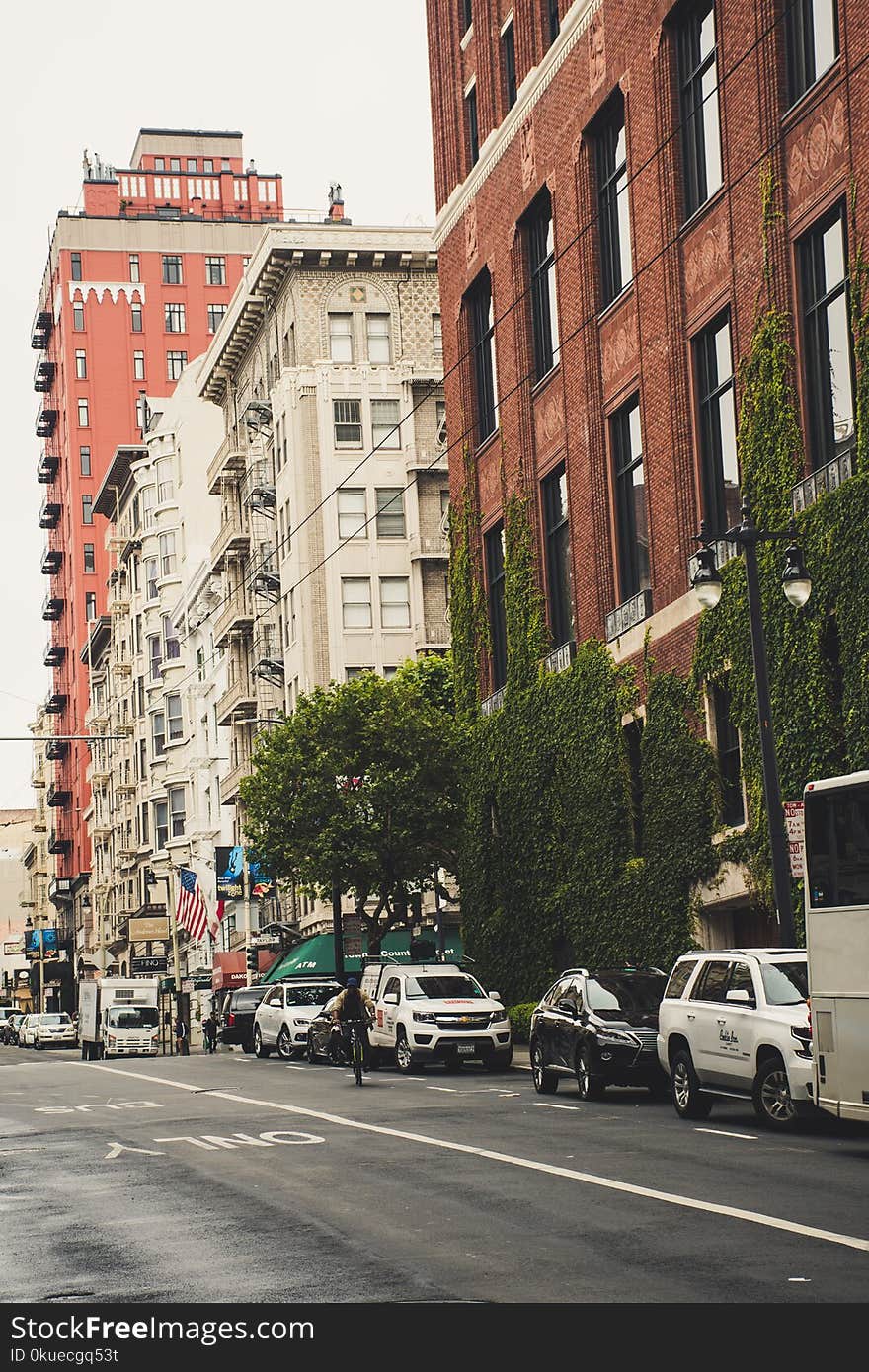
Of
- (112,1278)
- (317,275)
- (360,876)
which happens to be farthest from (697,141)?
(317,275)

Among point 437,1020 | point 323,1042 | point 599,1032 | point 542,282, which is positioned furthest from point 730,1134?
point 542,282

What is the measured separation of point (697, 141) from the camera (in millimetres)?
35062

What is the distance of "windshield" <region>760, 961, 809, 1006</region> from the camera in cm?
2078

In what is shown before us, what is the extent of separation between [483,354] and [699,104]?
46.3 feet

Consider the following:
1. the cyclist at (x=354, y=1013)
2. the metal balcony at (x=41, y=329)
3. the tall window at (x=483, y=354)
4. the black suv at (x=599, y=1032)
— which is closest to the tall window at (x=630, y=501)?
the tall window at (x=483, y=354)

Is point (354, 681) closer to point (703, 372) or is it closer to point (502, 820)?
point (502, 820)

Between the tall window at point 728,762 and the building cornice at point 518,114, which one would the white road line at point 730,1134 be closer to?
the tall window at point 728,762

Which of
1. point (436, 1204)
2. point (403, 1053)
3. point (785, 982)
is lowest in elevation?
point (436, 1204)

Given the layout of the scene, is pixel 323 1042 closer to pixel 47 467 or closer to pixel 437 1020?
pixel 437 1020

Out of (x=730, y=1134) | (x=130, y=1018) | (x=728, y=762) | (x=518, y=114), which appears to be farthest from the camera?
(x=130, y=1018)

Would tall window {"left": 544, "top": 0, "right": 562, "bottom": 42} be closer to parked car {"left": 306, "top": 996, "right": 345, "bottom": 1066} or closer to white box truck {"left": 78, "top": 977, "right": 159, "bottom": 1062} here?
parked car {"left": 306, "top": 996, "right": 345, "bottom": 1066}

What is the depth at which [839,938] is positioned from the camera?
60.0 feet

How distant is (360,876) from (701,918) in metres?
14.0

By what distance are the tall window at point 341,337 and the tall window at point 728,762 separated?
42.3 metres
